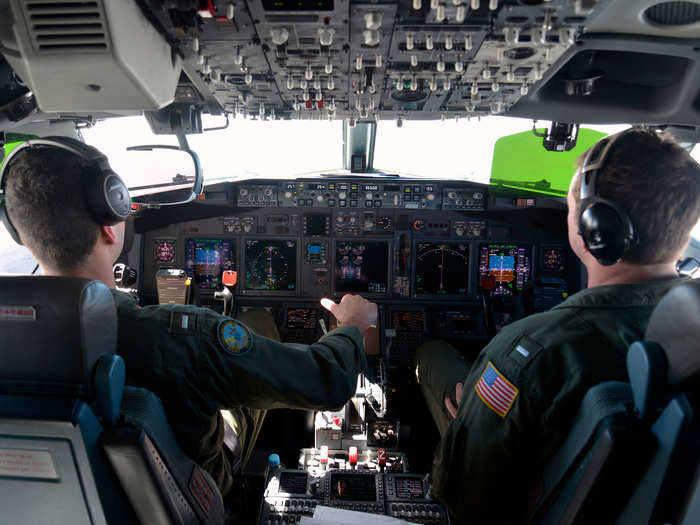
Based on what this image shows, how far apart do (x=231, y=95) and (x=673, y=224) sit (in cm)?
139

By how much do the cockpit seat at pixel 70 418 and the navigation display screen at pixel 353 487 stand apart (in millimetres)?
1070

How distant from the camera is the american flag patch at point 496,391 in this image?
1.01m

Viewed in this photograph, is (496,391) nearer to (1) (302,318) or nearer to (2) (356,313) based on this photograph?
(2) (356,313)

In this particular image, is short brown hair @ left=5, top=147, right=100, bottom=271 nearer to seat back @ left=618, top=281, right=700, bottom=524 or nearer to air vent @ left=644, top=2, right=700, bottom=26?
seat back @ left=618, top=281, right=700, bottom=524

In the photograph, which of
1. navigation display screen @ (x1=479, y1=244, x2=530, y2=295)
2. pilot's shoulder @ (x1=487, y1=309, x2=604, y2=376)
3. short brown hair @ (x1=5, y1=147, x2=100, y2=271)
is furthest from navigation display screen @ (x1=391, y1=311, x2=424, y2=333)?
short brown hair @ (x1=5, y1=147, x2=100, y2=271)

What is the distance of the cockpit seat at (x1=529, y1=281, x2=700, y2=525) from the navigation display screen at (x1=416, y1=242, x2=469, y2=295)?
2.27 metres

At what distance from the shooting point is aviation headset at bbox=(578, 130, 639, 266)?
0.98 metres

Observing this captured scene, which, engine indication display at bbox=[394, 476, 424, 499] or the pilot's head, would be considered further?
engine indication display at bbox=[394, 476, 424, 499]

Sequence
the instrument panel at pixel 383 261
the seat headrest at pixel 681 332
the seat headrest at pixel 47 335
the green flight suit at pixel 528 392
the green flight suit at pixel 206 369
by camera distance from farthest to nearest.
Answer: the instrument panel at pixel 383 261, the green flight suit at pixel 206 369, the green flight suit at pixel 528 392, the seat headrest at pixel 47 335, the seat headrest at pixel 681 332

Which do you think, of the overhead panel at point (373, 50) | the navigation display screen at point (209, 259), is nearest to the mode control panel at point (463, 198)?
the overhead panel at point (373, 50)

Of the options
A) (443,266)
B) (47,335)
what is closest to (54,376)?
(47,335)

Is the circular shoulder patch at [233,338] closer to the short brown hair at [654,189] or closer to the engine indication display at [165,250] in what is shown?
the short brown hair at [654,189]

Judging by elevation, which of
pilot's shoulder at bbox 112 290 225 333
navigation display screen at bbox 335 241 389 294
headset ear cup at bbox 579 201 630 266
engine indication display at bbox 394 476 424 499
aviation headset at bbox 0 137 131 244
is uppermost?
aviation headset at bbox 0 137 131 244

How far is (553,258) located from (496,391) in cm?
241
